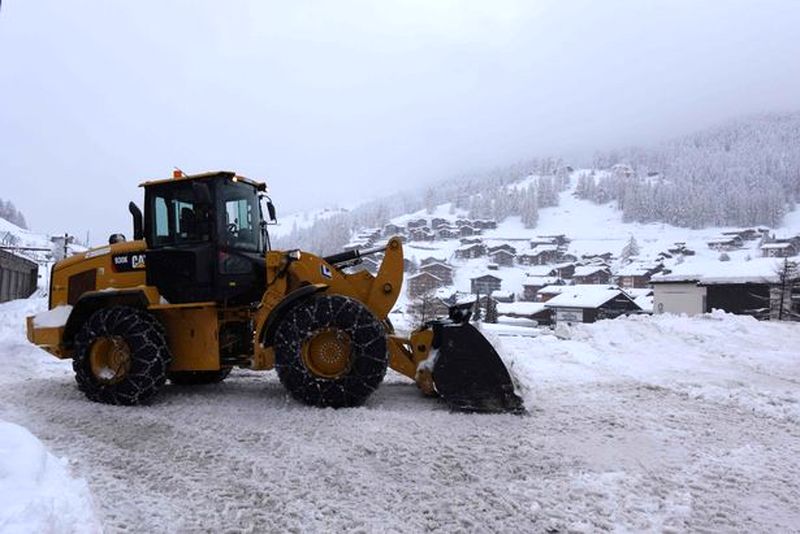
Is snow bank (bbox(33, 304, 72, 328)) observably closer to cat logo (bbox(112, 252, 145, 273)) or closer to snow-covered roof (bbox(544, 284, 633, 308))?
cat logo (bbox(112, 252, 145, 273))

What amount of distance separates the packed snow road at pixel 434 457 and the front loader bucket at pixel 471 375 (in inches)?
8.5

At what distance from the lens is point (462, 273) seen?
333 ft

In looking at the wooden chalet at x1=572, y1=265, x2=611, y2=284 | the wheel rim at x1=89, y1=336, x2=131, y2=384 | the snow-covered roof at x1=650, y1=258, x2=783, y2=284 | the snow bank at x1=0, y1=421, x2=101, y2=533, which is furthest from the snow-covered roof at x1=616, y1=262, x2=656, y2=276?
the snow bank at x1=0, y1=421, x2=101, y2=533

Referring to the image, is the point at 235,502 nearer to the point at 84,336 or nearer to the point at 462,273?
the point at 84,336

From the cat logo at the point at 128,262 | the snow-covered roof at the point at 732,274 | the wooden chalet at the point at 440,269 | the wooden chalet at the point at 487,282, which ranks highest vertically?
the cat logo at the point at 128,262

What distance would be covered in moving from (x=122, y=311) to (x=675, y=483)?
237 inches

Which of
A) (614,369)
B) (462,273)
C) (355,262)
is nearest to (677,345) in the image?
(614,369)

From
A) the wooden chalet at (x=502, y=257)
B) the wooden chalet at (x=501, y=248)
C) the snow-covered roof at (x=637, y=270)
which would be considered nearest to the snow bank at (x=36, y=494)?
the snow-covered roof at (x=637, y=270)

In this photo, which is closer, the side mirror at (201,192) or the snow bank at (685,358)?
the side mirror at (201,192)

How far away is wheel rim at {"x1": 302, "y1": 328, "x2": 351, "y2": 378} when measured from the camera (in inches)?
263

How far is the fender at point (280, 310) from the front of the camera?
6762mm

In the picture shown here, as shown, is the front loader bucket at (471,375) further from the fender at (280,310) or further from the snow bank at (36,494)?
the snow bank at (36,494)

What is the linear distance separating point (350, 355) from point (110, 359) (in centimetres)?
295

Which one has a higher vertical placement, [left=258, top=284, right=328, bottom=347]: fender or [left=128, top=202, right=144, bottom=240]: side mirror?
[left=128, top=202, right=144, bottom=240]: side mirror
